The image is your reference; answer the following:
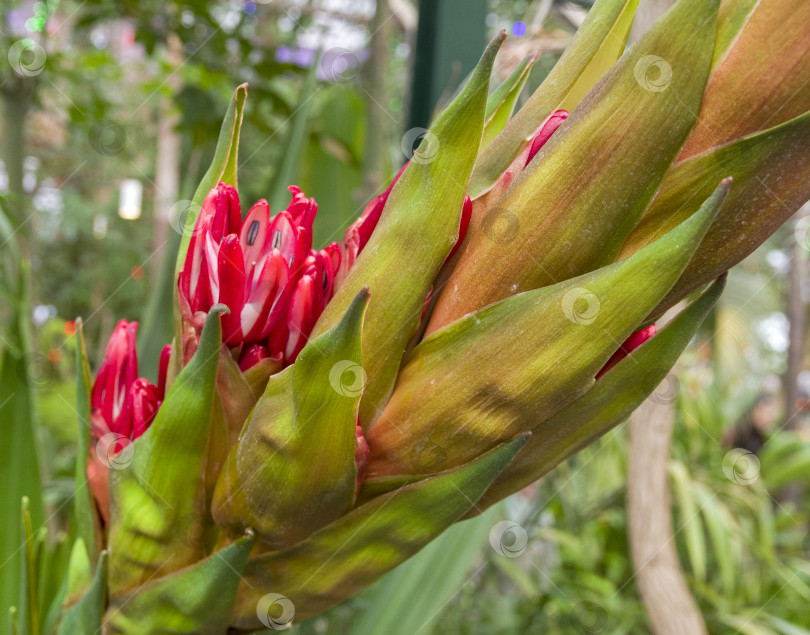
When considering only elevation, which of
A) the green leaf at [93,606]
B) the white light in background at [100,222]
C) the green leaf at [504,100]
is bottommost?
the white light in background at [100,222]

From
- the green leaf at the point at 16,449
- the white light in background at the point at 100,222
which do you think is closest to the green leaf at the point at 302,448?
the green leaf at the point at 16,449

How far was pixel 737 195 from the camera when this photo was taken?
132mm

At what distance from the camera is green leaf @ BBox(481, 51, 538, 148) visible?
0.18m

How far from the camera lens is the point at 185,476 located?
0.16 m

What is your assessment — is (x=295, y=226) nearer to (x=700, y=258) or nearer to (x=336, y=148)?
(x=700, y=258)

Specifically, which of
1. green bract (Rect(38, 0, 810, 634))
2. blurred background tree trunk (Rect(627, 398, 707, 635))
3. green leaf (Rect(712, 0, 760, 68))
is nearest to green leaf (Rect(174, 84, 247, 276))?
green bract (Rect(38, 0, 810, 634))

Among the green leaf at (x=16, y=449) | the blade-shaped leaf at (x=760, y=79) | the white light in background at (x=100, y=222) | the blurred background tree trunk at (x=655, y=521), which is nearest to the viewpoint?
the blade-shaped leaf at (x=760, y=79)

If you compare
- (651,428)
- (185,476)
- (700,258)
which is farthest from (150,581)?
(651,428)

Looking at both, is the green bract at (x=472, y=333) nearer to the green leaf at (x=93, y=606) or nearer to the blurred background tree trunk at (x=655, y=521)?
the green leaf at (x=93, y=606)

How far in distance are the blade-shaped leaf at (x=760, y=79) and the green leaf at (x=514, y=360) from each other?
0.06 feet

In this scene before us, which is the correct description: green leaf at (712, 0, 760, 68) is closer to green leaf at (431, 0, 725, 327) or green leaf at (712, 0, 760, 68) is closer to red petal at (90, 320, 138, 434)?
green leaf at (431, 0, 725, 327)

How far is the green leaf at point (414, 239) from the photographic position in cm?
14

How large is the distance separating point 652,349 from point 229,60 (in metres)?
0.72

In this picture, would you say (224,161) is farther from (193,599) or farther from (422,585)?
(422,585)
